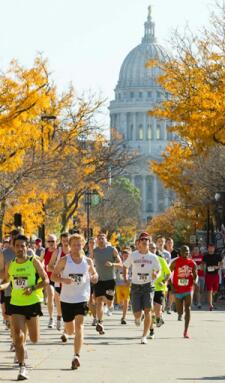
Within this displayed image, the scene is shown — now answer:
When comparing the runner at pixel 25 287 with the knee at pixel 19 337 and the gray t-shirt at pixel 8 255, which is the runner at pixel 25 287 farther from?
the gray t-shirt at pixel 8 255

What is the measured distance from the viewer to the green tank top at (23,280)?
14.5 meters

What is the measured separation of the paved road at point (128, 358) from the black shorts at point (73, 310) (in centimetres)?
57

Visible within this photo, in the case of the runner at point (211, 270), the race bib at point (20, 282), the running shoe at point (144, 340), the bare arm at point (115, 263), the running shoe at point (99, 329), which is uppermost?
the runner at point (211, 270)

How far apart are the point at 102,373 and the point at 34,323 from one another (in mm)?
946

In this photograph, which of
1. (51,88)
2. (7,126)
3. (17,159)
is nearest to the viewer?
(7,126)

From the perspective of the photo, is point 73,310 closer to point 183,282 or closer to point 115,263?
point 183,282

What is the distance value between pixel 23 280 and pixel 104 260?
737 centimetres

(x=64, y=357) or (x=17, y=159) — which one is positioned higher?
(x=17, y=159)

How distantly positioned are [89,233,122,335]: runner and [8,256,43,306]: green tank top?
7.05 meters

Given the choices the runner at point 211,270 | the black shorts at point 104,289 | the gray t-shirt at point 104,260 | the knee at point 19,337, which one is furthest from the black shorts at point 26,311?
the runner at point 211,270

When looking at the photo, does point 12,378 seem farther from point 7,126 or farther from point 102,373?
point 7,126

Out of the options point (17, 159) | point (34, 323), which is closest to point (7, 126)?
point (17, 159)

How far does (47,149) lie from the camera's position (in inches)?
1781

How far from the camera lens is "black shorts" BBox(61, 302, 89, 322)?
15454mm
